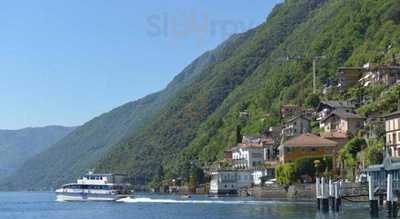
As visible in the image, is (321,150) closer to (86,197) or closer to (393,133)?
(393,133)

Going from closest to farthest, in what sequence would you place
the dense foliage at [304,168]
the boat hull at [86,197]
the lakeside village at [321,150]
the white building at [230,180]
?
the lakeside village at [321,150] < the dense foliage at [304,168] < the boat hull at [86,197] < the white building at [230,180]

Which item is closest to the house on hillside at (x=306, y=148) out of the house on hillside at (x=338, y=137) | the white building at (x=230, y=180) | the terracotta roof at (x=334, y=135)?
the house on hillside at (x=338, y=137)

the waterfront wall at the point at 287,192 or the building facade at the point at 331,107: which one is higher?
the building facade at the point at 331,107

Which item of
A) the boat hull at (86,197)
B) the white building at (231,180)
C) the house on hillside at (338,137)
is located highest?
the house on hillside at (338,137)

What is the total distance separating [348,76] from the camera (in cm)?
16488

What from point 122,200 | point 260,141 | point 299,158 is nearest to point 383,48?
point 260,141

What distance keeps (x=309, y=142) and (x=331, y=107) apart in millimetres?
16986

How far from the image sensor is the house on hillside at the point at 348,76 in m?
163

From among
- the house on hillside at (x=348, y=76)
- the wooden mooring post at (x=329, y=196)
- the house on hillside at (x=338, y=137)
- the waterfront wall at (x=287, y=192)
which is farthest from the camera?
the house on hillside at (x=348, y=76)

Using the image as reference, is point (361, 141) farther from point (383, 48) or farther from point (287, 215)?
point (383, 48)

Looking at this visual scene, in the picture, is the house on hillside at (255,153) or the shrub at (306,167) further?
the house on hillside at (255,153)

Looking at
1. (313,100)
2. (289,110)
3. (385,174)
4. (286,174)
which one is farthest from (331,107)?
(385,174)

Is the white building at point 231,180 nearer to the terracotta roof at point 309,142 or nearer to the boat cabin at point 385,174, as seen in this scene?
the terracotta roof at point 309,142

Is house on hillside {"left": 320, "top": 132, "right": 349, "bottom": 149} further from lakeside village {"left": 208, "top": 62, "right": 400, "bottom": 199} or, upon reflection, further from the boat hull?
the boat hull
